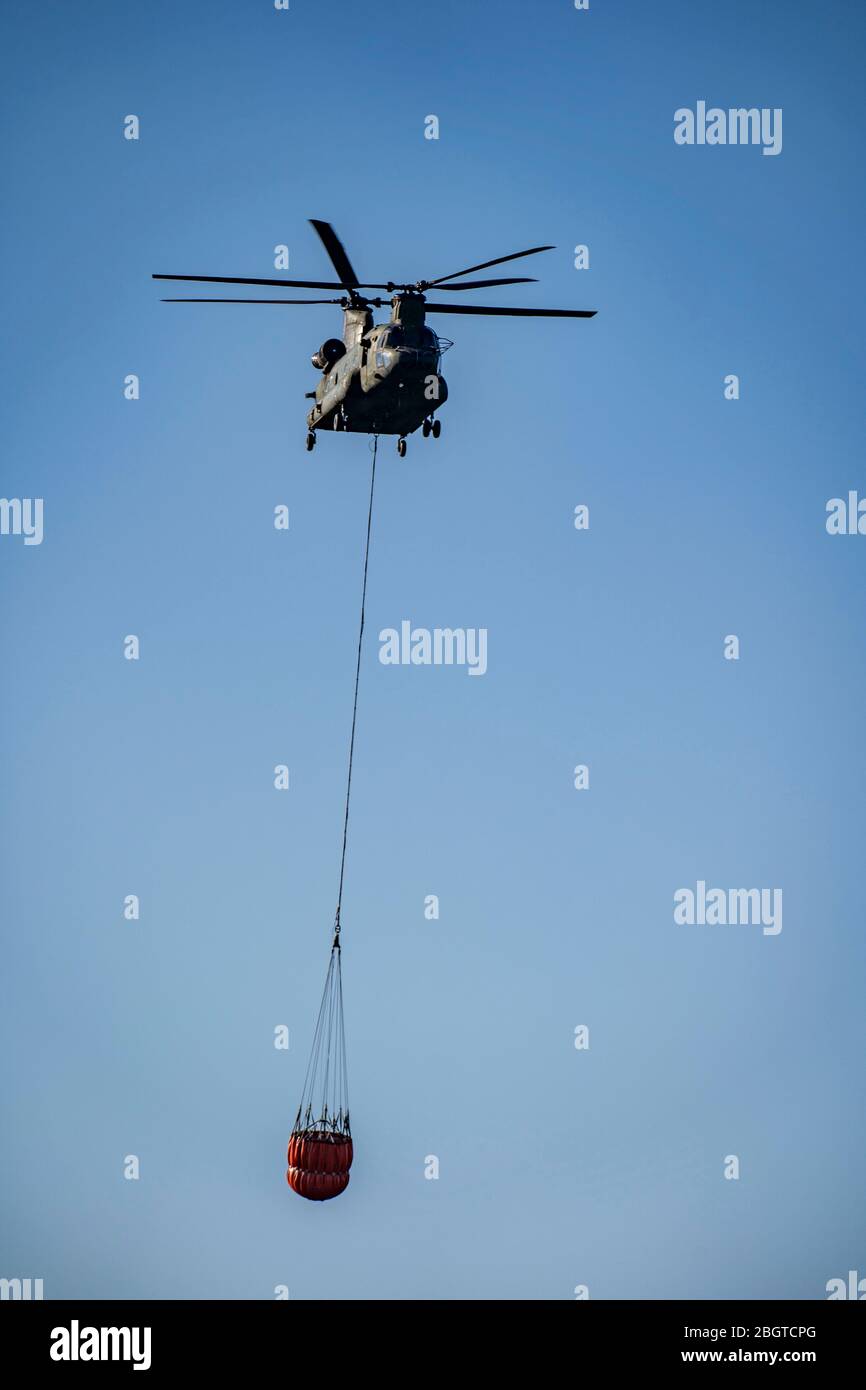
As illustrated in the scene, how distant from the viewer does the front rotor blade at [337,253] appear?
54594 millimetres

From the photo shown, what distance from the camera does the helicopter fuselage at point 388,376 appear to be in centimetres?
5431

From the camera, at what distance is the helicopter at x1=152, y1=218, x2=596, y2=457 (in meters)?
54.3

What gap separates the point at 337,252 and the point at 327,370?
3266 mm

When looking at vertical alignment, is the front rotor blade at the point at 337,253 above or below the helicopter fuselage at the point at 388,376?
above

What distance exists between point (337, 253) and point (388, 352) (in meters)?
2.70

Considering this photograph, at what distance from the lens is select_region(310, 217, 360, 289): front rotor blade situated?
54594mm

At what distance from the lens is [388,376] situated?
178ft

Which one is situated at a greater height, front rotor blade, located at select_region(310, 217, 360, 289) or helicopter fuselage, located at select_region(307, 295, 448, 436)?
front rotor blade, located at select_region(310, 217, 360, 289)

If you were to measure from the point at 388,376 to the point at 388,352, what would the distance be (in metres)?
0.48

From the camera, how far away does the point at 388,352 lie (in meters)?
54.4
